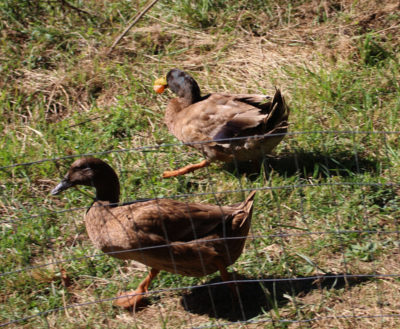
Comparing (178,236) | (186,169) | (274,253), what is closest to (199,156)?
(186,169)

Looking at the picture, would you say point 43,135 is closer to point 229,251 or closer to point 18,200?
point 18,200

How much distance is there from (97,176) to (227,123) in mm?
1403

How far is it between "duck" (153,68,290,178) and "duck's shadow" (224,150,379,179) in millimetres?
127

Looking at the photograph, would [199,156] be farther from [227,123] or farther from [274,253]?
[274,253]

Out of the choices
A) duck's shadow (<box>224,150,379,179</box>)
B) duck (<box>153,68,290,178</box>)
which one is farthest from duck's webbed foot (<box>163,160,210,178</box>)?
duck's shadow (<box>224,150,379,179</box>)

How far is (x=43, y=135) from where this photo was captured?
5.99m

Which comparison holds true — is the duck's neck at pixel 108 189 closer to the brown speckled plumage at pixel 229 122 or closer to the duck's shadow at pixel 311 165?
the brown speckled plumage at pixel 229 122

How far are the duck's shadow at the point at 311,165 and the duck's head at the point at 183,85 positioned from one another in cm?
87

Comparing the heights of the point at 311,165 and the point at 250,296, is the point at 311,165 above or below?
above

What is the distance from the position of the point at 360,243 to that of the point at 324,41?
9.57 ft

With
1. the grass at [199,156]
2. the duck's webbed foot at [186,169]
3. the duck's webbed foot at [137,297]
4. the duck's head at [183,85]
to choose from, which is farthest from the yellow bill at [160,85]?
the duck's webbed foot at [137,297]

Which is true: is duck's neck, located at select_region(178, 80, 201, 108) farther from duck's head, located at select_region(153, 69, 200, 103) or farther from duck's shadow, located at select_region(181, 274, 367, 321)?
duck's shadow, located at select_region(181, 274, 367, 321)

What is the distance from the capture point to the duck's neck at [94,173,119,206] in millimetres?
4543

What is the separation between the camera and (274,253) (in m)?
4.45
